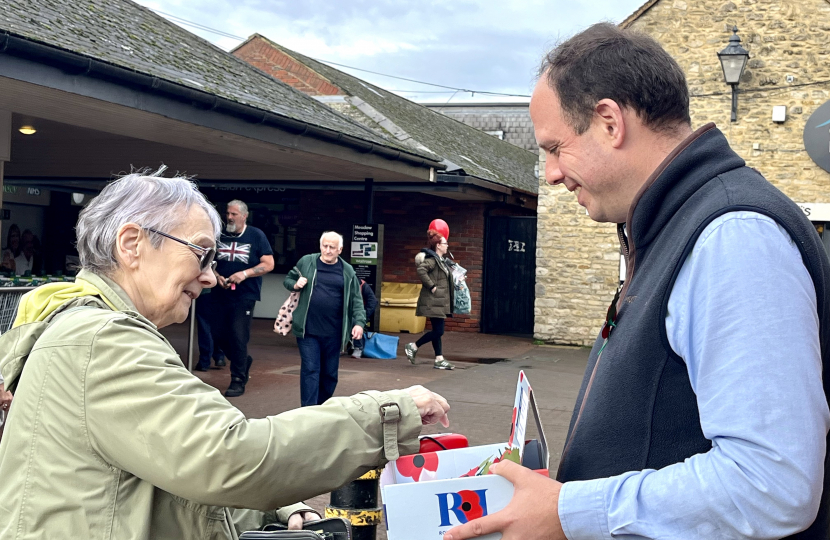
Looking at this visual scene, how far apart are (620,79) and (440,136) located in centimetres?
1702

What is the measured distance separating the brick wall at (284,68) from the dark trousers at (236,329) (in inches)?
361

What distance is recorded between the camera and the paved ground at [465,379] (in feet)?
26.7

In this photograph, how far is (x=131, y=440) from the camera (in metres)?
1.65

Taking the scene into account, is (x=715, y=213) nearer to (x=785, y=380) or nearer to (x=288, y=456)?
(x=785, y=380)

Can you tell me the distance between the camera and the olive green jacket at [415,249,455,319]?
37.5ft

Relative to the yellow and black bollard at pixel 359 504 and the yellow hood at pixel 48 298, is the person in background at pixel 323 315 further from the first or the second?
the yellow hood at pixel 48 298

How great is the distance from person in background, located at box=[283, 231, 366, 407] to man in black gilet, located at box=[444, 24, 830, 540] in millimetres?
6143

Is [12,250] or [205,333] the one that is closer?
[205,333]

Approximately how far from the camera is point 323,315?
7.88 m

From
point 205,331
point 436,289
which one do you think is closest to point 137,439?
point 205,331

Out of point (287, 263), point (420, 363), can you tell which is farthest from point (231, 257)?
point (287, 263)

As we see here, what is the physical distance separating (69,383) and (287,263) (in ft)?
55.4

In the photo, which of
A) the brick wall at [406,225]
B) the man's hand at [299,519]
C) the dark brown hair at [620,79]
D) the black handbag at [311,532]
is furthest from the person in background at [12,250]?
the dark brown hair at [620,79]

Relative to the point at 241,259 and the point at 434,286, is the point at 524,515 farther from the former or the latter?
the point at 434,286
